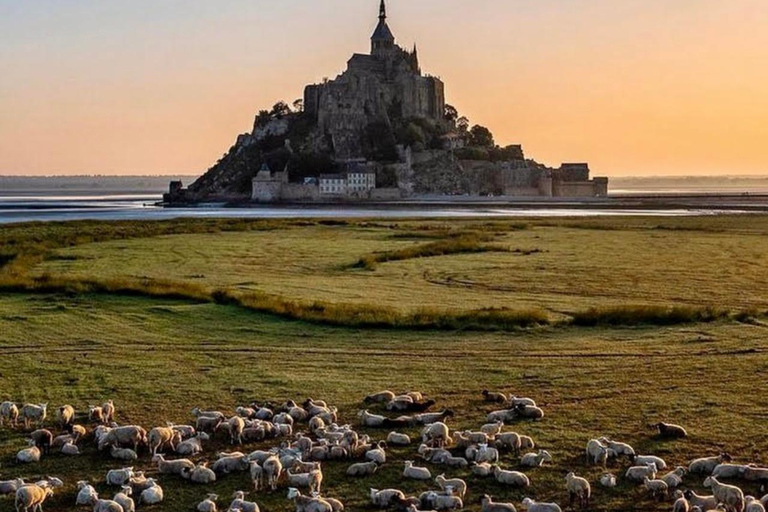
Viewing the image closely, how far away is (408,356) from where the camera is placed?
63.7 feet

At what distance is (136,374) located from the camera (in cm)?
1741

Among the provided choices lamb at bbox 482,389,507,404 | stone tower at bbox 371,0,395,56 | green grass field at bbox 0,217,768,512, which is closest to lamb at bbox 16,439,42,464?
green grass field at bbox 0,217,768,512

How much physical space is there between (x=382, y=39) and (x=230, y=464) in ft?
565

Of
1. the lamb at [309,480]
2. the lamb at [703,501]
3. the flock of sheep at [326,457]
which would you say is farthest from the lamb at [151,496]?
the lamb at [703,501]

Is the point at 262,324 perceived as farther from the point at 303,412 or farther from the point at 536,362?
the point at 303,412

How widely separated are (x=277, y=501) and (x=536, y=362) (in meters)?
8.80

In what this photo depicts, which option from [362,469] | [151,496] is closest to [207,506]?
[151,496]

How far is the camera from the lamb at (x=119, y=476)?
11.3 m

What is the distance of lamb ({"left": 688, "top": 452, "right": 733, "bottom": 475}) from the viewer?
11.5m

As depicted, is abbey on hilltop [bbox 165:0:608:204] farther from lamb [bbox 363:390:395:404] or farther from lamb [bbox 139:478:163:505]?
lamb [bbox 139:478:163:505]

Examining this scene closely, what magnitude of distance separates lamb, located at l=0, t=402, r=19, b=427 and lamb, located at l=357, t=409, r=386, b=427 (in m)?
5.23

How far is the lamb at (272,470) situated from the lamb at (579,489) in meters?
2.98

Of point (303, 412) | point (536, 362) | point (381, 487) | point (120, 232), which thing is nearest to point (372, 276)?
point (536, 362)

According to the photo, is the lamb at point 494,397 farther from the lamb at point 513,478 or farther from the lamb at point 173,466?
the lamb at point 173,466
